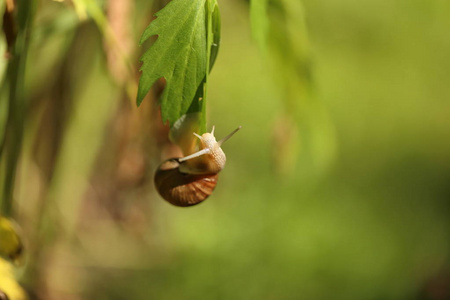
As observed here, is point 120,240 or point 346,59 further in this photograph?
point 346,59

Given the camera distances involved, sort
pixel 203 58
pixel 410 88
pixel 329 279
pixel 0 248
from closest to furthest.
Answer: pixel 203 58
pixel 0 248
pixel 329 279
pixel 410 88

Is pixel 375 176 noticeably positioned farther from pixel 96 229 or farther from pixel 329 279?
pixel 96 229

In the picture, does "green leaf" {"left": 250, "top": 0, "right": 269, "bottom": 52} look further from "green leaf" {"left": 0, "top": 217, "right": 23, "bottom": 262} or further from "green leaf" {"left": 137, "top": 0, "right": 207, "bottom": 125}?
"green leaf" {"left": 0, "top": 217, "right": 23, "bottom": 262}

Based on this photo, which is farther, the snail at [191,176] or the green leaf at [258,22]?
the snail at [191,176]

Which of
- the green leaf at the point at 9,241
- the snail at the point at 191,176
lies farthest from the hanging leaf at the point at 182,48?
the green leaf at the point at 9,241

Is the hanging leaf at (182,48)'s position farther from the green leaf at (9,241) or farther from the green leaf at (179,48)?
the green leaf at (9,241)

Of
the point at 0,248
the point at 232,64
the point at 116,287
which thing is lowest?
the point at 116,287

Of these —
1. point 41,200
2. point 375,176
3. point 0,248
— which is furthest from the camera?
point 375,176

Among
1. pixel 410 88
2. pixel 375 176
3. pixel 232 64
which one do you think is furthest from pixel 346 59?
pixel 375 176

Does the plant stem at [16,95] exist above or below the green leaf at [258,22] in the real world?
below
